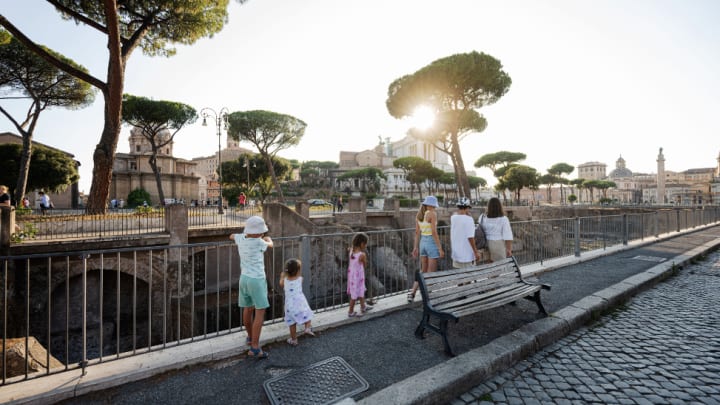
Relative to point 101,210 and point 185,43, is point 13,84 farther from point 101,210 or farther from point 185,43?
point 101,210

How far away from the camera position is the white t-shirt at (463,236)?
171 inches

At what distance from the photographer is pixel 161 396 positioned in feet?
7.80

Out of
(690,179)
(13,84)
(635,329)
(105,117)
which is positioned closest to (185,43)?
(105,117)

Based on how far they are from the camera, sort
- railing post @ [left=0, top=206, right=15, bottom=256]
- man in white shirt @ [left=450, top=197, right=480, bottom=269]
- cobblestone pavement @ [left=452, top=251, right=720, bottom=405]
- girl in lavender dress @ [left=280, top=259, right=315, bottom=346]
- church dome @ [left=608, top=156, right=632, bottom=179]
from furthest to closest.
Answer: church dome @ [left=608, top=156, right=632, bottom=179] < railing post @ [left=0, top=206, right=15, bottom=256] < man in white shirt @ [left=450, top=197, right=480, bottom=269] < girl in lavender dress @ [left=280, top=259, right=315, bottom=346] < cobblestone pavement @ [left=452, top=251, right=720, bottom=405]

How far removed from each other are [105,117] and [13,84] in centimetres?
1063

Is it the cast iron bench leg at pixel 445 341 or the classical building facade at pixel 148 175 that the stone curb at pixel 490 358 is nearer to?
the cast iron bench leg at pixel 445 341

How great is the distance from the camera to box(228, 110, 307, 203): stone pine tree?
2853cm

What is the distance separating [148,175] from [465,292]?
1587 inches

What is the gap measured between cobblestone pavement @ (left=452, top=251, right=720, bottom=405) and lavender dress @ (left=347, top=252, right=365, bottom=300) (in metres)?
1.76

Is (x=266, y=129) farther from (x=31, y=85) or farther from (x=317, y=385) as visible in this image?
(x=317, y=385)

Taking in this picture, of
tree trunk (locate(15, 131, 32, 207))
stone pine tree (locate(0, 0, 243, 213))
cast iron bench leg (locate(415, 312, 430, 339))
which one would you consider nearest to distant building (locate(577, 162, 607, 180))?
stone pine tree (locate(0, 0, 243, 213))

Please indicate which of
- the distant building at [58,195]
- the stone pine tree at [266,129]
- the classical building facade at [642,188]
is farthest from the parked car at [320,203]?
the classical building facade at [642,188]

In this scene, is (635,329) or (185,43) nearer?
(635,329)

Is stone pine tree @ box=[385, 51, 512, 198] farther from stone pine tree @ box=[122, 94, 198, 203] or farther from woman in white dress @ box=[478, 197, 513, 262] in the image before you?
woman in white dress @ box=[478, 197, 513, 262]
